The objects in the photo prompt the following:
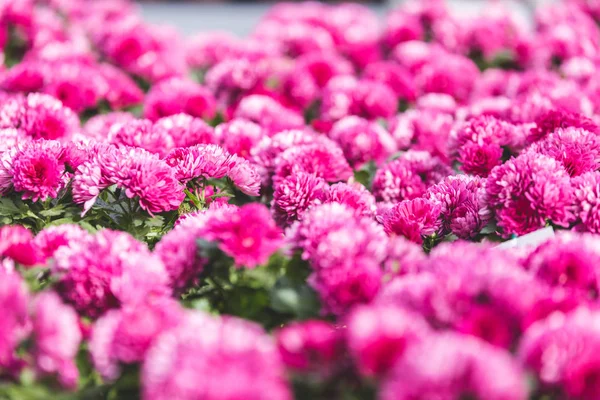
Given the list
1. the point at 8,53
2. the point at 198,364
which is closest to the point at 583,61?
the point at 8,53

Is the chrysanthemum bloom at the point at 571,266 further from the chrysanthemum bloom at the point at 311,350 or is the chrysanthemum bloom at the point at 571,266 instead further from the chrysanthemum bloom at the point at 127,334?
the chrysanthemum bloom at the point at 127,334

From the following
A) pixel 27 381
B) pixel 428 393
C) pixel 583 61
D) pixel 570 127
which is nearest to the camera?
pixel 428 393

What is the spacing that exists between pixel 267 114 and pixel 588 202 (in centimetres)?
124

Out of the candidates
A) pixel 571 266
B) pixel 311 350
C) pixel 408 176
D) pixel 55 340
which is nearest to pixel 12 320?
pixel 55 340

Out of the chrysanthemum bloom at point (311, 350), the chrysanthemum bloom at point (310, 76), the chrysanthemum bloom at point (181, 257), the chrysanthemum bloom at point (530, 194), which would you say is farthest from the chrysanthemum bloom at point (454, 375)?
the chrysanthemum bloom at point (310, 76)

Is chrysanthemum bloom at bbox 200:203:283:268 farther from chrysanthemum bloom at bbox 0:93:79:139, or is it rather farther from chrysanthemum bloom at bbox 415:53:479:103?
chrysanthemum bloom at bbox 415:53:479:103

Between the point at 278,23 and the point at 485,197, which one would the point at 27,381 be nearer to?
the point at 485,197

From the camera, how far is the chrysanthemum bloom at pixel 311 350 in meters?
1.00

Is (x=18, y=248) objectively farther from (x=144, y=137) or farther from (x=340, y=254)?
(x=144, y=137)

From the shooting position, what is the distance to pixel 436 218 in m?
1.65

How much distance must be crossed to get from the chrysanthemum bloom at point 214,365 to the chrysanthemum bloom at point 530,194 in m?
0.74

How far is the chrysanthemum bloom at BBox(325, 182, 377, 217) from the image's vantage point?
1.69m

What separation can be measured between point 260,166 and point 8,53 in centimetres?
200

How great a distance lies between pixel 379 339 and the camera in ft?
3.17
